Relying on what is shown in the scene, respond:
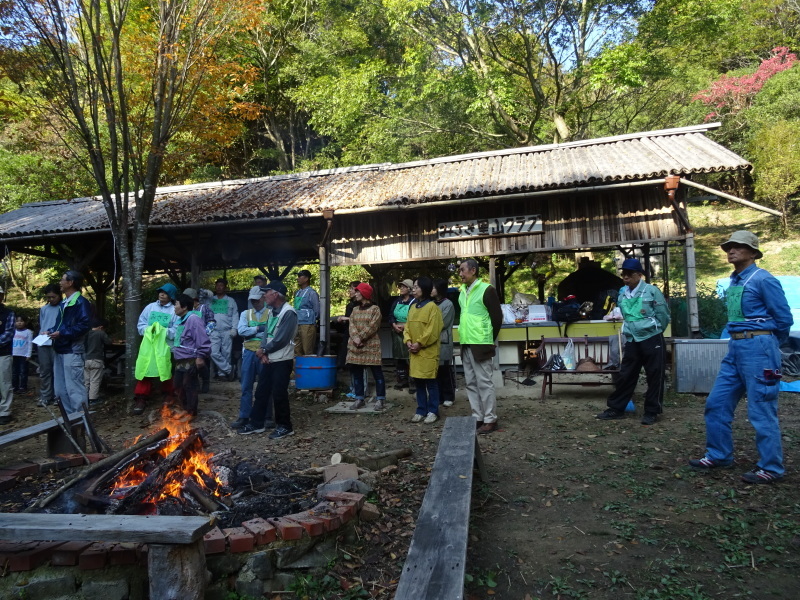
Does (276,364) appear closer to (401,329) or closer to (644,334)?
(401,329)

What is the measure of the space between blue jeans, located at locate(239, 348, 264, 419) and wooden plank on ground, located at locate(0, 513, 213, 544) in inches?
148

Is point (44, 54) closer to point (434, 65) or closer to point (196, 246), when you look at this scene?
point (196, 246)

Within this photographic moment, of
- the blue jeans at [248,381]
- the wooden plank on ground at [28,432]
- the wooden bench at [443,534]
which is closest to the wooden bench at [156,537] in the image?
the wooden bench at [443,534]

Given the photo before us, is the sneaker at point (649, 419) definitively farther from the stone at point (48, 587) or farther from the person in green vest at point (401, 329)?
the stone at point (48, 587)

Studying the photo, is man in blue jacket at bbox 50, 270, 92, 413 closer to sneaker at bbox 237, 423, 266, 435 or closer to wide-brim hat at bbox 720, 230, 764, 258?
sneaker at bbox 237, 423, 266, 435

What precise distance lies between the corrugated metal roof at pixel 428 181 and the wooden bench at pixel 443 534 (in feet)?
19.5

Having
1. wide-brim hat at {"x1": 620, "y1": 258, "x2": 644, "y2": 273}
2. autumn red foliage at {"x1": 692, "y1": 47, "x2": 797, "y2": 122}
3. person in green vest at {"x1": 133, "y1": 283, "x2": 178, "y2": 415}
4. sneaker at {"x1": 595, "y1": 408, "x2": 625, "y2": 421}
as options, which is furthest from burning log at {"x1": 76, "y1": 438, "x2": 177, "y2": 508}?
autumn red foliage at {"x1": 692, "y1": 47, "x2": 797, "y2": 122}

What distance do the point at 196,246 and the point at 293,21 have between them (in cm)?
1445

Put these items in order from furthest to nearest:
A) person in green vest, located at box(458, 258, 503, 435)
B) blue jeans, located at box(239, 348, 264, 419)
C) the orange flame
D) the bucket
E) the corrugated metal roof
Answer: the corrugated metal roof, the bucket, blue jeans, located at box(239, 348, 264, 419), person in green vest, located at box(458, 258, 503, 435), the orange flame

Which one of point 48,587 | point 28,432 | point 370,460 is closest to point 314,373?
point 370,460

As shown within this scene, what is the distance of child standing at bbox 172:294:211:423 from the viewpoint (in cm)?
693

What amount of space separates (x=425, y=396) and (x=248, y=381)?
2.17m

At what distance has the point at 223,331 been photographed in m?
10.1

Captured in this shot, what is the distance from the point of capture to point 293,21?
2170cm
